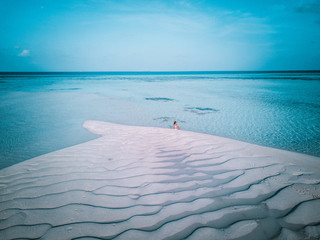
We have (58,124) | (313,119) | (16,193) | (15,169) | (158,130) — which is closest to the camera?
(16,193)

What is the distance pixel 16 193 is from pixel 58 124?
17.9 ft

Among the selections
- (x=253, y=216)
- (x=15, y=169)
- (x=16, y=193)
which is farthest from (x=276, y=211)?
(x=15, y=169)

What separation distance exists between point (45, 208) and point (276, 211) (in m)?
3.29

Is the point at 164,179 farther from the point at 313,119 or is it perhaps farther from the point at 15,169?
the point at 313,119

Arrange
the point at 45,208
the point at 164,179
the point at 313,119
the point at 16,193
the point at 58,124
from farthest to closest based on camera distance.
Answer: the point at 313,119, the point at 58,124, the point at 164,179, the point at 16,193, the point at 45,208

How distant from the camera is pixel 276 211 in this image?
2.10 metres

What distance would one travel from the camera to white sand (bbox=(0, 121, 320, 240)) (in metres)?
1.90

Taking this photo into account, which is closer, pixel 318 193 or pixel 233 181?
pixel 318 193

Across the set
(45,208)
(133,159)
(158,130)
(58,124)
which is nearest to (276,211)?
(133,159)

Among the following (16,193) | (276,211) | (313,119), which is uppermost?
(313,119)

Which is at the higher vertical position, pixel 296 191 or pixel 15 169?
pixel 296 191

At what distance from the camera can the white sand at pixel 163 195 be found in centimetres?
190

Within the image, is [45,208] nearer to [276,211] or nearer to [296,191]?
[276,211]

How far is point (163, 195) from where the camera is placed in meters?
2.52
